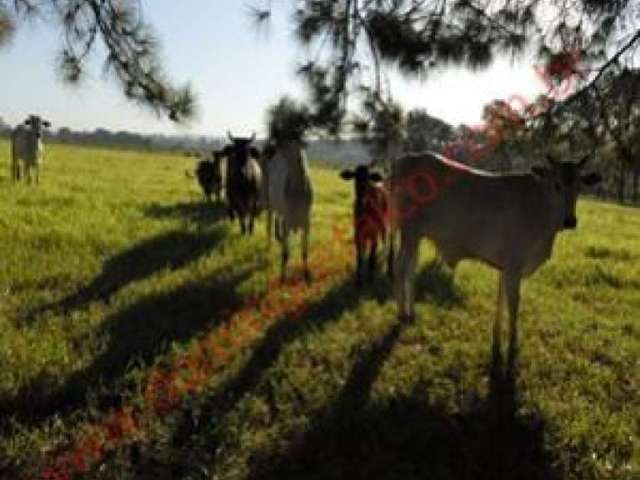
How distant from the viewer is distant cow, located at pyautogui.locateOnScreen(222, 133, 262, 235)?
1633 centimetres

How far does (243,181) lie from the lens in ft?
54.2

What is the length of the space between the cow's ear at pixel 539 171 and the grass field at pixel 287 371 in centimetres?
179

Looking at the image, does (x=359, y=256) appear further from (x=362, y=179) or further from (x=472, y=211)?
(x=472, y=211)

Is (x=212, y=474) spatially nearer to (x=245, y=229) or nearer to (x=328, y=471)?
(x=328, y=471)

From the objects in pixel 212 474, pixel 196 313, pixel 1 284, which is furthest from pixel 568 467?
pixel 1 284

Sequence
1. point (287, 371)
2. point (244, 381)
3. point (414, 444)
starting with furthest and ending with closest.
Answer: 1. point (287, 371)
2. point (244, 381)
3. point (414, 444)

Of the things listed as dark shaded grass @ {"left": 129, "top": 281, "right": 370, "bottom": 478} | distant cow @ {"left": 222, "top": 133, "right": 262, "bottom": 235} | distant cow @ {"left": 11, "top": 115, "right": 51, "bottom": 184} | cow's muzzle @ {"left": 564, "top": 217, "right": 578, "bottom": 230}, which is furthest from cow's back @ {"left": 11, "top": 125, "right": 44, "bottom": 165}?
cow's muzzle @ {"left": 564, "top": 217, "right": 578, "bottom": 230}

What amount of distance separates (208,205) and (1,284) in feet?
30.3

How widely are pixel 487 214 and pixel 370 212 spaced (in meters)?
3.26

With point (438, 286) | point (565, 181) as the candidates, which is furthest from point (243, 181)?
point (565, 181)

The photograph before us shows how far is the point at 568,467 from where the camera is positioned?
709 centimetres

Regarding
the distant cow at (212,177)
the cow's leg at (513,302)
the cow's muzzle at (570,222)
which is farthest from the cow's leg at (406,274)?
the distant cow at (212,177)

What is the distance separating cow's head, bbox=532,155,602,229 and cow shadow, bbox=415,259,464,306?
8.92ft

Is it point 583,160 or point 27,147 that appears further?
point 27,147
